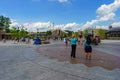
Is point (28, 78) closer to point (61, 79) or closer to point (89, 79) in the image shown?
point (61, 79)

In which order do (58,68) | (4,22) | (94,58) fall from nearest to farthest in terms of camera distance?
(58,68) → (94,58) → (4,22)

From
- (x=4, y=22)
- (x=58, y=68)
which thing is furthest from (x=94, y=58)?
(x=4, y=22)

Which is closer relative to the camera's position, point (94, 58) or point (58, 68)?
point (58, 68)

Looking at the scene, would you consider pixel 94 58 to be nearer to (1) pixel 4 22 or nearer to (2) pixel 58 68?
(2) pixel 58 68

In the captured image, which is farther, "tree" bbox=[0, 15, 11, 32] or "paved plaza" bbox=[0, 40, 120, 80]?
"tree" bbox=[0, 15, 11, 32]

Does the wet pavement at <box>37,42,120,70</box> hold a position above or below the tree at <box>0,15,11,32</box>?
below

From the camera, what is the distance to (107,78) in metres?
5.76

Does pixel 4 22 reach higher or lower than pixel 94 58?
higher

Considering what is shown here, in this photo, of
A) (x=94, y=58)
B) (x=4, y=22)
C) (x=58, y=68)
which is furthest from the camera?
(x=4, y=22)

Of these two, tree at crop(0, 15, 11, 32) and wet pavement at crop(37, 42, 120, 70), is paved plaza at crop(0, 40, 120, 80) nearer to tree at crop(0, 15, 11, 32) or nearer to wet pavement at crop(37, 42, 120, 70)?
wet pavement at crop(37, 42, 120, 70)

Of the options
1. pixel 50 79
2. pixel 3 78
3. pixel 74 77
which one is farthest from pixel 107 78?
pixel 3 78

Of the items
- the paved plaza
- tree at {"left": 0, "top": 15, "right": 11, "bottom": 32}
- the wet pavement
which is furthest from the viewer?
tree at {"left": 0, "top": 15, "right": 11, "bottom": 32}

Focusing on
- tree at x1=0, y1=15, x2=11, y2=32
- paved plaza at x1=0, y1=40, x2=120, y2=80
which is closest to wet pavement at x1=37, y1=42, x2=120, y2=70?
paved plaza at x1=0, y1=40, x2=120, y2=80

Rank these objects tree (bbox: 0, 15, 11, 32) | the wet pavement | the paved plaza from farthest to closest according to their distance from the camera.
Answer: tree (bbox: 0, 15, 11, 32) → the wet pavement → the paved plaza
